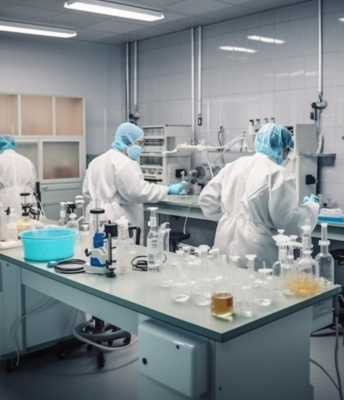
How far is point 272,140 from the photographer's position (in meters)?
2.88

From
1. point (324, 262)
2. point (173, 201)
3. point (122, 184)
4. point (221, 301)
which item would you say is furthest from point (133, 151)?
point (221, 301)

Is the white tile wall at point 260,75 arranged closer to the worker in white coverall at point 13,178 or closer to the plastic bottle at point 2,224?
the worker in white coverall at point 13,178

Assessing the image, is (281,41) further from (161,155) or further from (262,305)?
(262,305)

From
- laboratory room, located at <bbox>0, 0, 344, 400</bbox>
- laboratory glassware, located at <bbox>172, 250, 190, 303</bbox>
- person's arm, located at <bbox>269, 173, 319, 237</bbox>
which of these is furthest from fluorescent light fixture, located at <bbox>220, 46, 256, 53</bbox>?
laboratory glassware, located at <bbox>172, 250, 190, 303</bbox>

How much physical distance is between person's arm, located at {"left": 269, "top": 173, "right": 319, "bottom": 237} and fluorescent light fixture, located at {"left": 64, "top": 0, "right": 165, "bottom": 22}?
240 cm

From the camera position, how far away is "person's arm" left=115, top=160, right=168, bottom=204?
148 inches

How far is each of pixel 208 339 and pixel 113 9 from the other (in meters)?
3.45

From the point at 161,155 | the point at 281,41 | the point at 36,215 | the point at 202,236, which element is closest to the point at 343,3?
the point at 281,41

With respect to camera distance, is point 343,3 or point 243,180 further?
point 343,3

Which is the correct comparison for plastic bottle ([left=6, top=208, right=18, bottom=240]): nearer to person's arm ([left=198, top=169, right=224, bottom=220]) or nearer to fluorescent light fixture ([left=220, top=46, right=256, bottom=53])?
person's arm ([left=198, top=169, right=224, bottom=220])

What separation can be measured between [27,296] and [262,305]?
173cm

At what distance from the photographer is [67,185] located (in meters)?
5.93

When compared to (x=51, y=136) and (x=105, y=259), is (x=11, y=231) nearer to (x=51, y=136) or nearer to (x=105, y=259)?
(x=105, y=259)

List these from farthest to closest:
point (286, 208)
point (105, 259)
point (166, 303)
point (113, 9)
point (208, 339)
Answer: point (113, 9) → point (286, 208) → point (105, 259) → point (166, 303) → point (208, 339)
